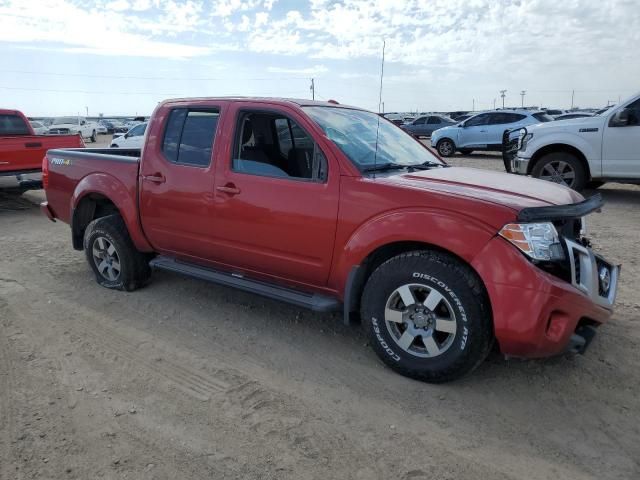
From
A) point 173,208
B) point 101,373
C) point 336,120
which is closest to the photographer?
point 101,373

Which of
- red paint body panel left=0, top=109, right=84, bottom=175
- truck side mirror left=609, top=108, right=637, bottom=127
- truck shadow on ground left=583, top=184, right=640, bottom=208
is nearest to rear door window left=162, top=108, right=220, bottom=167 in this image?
red paint body panel left=0, top=109, right=84, bottom=175

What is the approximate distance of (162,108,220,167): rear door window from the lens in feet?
14.1

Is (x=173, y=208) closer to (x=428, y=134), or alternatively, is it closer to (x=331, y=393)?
(x=331, y=393)

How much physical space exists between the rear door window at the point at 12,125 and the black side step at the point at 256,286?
8150mm

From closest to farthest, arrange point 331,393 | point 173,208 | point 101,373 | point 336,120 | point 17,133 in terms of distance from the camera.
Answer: point 331,393, point 101,373, point 336,120, point 173,208, point 17,133

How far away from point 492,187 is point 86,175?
385 centimetres

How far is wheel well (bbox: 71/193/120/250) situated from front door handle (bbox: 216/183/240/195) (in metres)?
1.73

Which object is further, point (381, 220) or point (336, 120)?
point (336, 120)

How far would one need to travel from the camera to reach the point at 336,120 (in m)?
4.10

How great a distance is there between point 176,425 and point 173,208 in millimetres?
2030

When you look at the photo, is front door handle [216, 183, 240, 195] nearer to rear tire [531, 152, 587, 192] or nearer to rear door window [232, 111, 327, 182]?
rear door window [232, 111, 327, 182]

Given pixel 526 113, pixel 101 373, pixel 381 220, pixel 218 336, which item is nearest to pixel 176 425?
pixel 101 373

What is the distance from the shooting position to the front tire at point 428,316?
311cm

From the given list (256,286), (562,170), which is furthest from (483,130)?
(256,286)
